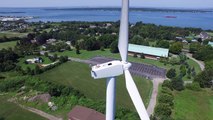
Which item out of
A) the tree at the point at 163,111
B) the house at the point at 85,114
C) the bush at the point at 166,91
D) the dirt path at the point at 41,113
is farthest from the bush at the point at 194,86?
the dirt path at the point at 41,113

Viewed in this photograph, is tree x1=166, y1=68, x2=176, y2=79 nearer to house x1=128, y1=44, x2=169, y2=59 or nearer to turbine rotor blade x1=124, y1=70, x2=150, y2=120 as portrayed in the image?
house x1=128, y1=44, x2=169, y2=59

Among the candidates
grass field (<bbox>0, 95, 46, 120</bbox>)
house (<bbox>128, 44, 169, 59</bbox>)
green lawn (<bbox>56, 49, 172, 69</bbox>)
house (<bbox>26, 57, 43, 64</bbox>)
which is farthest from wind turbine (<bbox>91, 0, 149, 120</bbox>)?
house (<bbox>128, 44, 169, 59</bbox>)

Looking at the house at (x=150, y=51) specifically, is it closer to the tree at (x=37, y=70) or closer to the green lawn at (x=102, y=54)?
the green lawn at (x=102, y=54)

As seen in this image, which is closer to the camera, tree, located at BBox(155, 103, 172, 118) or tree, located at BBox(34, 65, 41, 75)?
tree, located at BBox(155, 103, 172, 118)

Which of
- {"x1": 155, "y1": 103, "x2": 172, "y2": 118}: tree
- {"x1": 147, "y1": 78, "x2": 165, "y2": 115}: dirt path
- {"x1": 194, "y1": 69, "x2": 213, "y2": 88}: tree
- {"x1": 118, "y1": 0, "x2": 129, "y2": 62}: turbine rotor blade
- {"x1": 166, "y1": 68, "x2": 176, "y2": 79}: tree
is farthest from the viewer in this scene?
{"x1": 166, "y1": 68, "x2": 176, "y2": 79}: tree

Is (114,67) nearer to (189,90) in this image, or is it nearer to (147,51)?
(189,90)

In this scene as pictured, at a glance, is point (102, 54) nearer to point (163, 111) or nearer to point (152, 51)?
point (152, 51)
